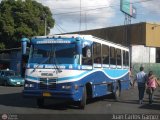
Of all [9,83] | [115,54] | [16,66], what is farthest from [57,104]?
[16,66]

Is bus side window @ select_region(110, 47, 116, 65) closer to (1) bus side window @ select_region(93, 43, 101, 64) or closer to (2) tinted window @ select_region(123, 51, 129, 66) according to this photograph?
(1) bus side window @ select_region(93, 43, 101, 64)

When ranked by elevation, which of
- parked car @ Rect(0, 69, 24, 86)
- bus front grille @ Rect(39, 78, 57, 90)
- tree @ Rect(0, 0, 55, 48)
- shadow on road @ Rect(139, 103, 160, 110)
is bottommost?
shadow on road @ Rect(139, 103, 160, 110)

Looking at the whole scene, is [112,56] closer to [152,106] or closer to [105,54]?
[105,54]

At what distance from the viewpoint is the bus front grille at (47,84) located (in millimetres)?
17500

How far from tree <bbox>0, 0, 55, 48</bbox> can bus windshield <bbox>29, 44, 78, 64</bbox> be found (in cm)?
3922

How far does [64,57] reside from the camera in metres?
17.7

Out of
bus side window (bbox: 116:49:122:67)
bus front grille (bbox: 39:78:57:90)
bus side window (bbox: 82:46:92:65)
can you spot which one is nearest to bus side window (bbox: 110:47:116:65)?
bus side window (bbox: 116:49:122:67)

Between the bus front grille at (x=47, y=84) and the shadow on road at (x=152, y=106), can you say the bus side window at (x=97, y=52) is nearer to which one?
the bus front grille at (x=47, y=84)

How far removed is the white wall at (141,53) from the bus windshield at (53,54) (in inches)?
1477

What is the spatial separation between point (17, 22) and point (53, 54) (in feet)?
137

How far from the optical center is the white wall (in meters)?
55.0

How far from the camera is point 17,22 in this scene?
192 feet

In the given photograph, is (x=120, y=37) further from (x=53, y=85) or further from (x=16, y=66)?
(x=53, y=85)

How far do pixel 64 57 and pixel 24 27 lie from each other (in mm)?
40654
